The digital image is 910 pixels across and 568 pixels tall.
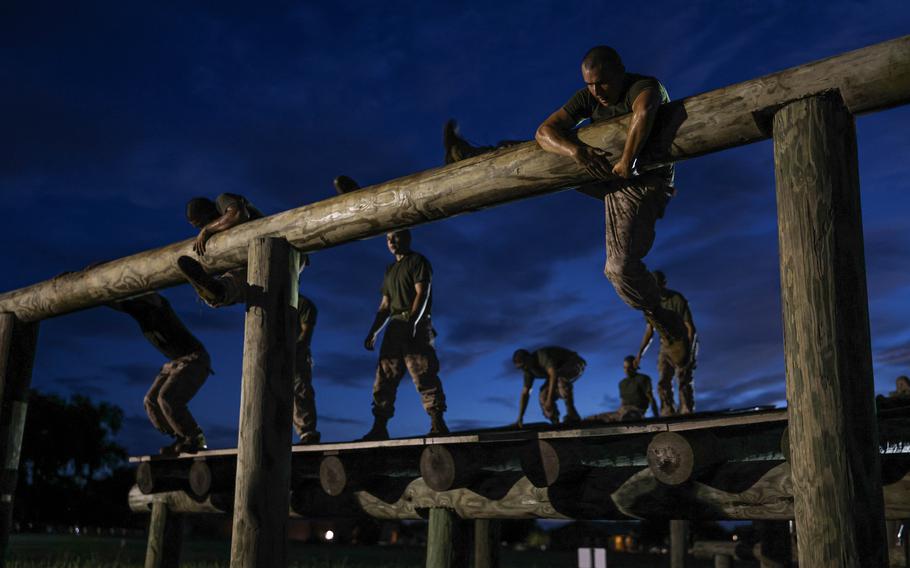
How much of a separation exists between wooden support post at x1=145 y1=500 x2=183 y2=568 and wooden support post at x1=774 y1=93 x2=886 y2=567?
281 inches

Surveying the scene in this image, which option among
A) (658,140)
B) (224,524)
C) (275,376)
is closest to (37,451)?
(224,524)

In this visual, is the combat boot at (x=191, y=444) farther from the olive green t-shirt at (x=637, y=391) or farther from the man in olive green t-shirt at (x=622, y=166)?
the olive green t-shirt at (x=637, y=391)

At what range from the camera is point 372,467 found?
7426mm

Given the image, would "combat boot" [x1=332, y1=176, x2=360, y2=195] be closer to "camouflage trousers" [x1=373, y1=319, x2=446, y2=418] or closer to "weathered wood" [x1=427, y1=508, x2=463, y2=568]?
"camouflage trousers" [x1=373, y1=319, x2=446, y2=418]

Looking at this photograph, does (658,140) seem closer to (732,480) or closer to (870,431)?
(870,431)

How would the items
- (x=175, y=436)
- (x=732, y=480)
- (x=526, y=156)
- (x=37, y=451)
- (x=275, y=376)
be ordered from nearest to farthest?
(x=526, y=156), (x=732, y=480), (x=275, y=376), (x=175, y=436), (x=37, y=451)

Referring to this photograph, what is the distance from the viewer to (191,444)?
27.0ft

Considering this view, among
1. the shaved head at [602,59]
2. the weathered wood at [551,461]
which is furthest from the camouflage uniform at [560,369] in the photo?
the shaved head at [602,59]

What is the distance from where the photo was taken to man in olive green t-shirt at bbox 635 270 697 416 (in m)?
10.1

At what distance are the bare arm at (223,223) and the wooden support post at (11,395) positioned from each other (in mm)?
2790

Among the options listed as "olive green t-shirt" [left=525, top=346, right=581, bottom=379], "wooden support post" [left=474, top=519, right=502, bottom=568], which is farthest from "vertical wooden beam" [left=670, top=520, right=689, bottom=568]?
"wooden support post" [left=474, top=519, right=502, bottom=568]

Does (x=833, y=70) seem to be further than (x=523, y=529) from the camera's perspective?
No

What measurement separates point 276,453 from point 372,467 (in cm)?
181

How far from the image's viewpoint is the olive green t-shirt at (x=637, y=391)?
41.0 ft
